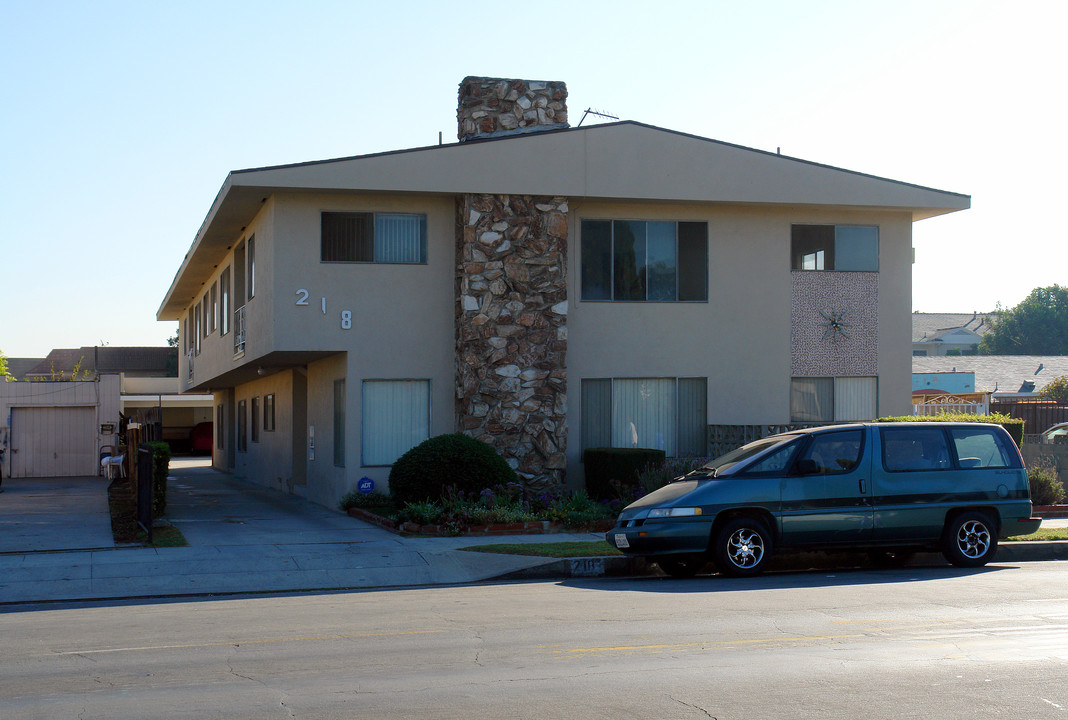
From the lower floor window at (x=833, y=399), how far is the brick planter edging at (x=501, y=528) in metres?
6.14

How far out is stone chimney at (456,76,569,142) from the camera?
20.6 metres

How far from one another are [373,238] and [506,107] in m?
3.81

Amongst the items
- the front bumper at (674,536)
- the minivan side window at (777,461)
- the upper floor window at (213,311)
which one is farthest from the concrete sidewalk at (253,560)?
the upper floor window at (213,311)

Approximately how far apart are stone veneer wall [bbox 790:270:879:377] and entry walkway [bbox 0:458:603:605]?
24.3ft

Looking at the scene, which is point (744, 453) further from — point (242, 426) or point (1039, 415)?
point (242, 426)

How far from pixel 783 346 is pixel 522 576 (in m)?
9.75

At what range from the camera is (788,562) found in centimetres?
1371

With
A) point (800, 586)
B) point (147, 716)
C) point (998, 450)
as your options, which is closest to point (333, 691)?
point (147, 716)

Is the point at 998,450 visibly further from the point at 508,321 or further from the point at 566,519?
the point at 508,321

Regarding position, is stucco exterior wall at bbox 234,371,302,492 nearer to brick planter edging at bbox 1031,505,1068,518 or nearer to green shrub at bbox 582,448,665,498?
green shrub at bbox 582,448,665,498

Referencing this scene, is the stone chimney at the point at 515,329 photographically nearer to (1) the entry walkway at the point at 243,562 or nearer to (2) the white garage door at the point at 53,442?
(1) the entry walkway at the point at 243,562

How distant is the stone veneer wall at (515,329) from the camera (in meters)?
18.9

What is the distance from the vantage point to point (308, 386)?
23328 millimetres

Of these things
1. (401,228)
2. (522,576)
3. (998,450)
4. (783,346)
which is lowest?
(522,576)
